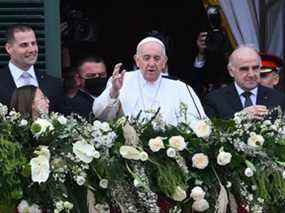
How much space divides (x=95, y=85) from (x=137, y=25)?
2.64 m

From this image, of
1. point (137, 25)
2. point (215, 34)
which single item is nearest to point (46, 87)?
point (215, 34)

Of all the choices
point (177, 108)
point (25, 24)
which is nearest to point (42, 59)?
point (25, 24)

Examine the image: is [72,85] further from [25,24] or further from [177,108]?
[177,108]

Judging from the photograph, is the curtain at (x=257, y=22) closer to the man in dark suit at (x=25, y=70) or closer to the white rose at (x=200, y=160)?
the man in dark suit at (x=25, y=70)

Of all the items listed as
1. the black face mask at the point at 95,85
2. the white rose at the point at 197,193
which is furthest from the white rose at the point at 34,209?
the black face mask at the point at 95,85

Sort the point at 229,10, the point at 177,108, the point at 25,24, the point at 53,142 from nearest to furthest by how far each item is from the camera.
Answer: the point at 53,142 < the point at 177,108 < the point at 25,24 < the point at 229,10

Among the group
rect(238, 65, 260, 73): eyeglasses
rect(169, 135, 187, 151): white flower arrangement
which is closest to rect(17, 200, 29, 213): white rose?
rect(169, 135, 187, 151): white flower arrangement

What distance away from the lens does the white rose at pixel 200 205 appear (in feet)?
22.1

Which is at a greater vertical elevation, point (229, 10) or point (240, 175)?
point (229, 10)

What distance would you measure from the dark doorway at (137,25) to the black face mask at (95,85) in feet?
Answer: 5.87

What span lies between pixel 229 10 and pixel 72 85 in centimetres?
170

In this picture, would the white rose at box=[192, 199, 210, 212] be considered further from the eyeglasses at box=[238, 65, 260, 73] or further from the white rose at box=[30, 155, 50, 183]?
the eyeglasses at box=[238, 65, 260, 73]

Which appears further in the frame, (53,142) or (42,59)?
(42,59)

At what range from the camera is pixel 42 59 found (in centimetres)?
873
